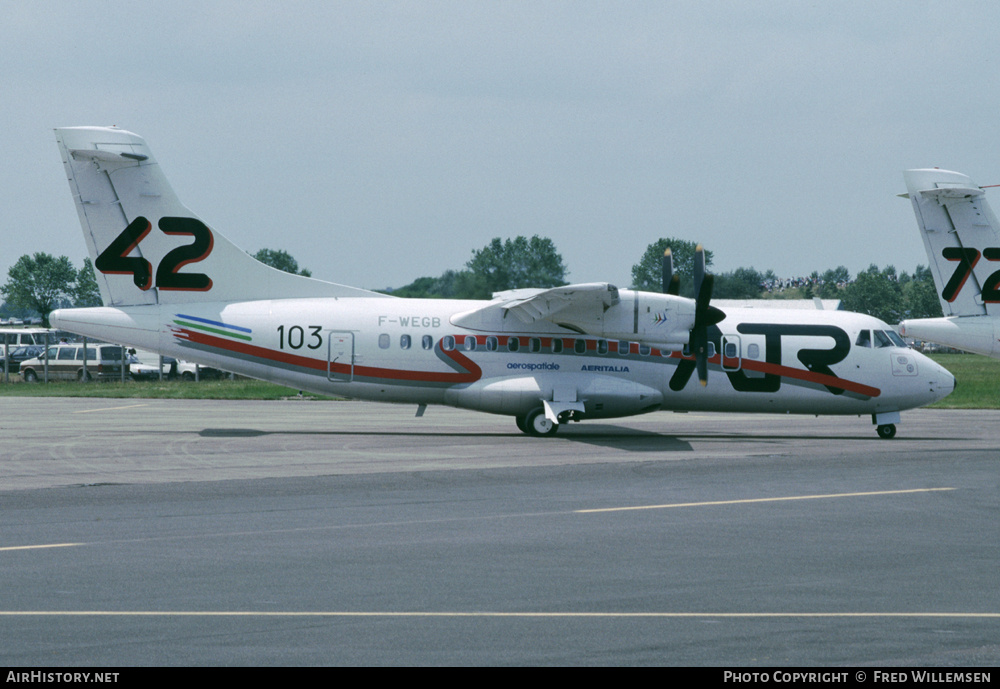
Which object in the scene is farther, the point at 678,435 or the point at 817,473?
the point at 678,435

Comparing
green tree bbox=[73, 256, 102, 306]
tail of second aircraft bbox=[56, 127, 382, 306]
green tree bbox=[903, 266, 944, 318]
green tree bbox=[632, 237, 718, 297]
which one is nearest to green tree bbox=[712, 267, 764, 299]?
green tree bbox=[632, 237, 718, 297]

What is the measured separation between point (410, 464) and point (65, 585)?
37.7 feet

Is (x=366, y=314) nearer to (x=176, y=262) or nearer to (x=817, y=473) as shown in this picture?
(x=176, y=262)

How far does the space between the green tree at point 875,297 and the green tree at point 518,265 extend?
6962 cm

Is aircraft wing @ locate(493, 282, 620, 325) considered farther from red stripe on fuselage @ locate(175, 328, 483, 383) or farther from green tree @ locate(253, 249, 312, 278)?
green tree @ locate(253, 249, 312, 278)

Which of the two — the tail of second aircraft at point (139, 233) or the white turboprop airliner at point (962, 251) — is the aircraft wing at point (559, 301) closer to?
the tail of second aircraft at point (139, 233)

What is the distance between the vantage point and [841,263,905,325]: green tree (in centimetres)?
9831

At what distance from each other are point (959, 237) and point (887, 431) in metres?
5.49

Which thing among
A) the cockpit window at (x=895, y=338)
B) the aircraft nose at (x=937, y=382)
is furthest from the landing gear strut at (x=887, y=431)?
the cockpit window at (x=895, y=338)

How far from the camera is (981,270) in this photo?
26703 millimetres

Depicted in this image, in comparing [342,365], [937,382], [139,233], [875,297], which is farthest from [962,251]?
[875,297]

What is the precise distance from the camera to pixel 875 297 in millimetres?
108500

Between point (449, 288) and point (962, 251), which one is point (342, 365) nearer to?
point (449, 288)
